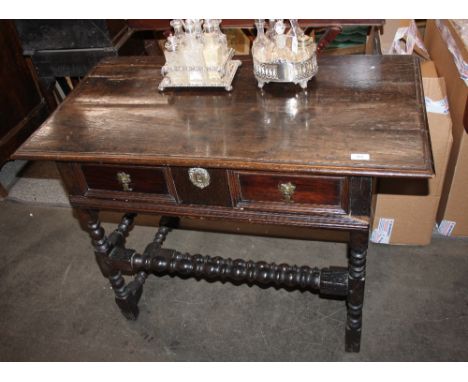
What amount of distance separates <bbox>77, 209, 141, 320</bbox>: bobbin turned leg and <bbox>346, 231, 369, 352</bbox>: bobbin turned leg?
0.92 metres

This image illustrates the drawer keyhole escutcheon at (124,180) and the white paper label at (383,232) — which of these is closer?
the drawer keyhole escutcheon at (124,180)

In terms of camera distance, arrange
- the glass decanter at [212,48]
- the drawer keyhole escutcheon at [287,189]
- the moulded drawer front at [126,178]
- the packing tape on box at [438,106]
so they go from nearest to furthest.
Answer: the drawer keyhole escutcheon at [287,189] → the moulded drawer front at [126,178] → the glass decanter at [212,48] → the packing tape on box at [438,106]

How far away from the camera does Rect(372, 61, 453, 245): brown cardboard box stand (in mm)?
1919

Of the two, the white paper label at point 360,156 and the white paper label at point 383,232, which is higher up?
the white paper label at point 360,156

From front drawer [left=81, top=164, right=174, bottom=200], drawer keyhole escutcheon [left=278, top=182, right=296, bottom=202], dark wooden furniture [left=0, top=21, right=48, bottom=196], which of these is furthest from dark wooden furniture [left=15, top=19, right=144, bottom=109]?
drawer keyhole escutcheon [left=278, top=182, right=296, bottom=202]

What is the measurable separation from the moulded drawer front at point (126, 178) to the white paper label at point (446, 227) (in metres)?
1.40

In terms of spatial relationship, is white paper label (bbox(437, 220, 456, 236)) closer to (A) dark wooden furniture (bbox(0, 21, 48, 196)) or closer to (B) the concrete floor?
(B) the concrete floor

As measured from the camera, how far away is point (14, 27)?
108 inches

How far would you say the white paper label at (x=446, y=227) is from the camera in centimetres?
221

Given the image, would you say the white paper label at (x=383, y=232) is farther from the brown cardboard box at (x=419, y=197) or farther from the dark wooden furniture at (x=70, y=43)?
the dark wooden furniture at (x=70, y=43)

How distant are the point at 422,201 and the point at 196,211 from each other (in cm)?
108

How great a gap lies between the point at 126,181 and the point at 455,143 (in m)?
1.40

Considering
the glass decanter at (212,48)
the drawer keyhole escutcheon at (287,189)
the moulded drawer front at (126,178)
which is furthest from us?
the glass decanter at (212,48)

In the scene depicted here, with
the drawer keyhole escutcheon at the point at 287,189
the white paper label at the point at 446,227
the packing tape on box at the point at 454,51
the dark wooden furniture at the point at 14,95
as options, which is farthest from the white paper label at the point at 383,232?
the dark wooden furniture at the point at 14,95
